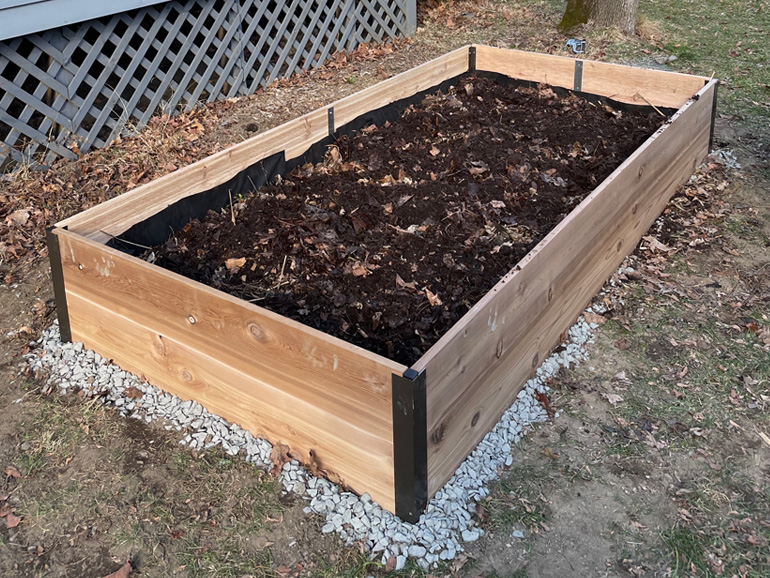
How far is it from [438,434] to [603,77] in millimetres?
3782

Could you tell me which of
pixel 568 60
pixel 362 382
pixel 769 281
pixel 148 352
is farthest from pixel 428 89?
pixel 362 382

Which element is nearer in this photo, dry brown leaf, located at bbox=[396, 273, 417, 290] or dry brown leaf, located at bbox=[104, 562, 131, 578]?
dry brown leaf, located at bbox=[104, 562, 131, 578]

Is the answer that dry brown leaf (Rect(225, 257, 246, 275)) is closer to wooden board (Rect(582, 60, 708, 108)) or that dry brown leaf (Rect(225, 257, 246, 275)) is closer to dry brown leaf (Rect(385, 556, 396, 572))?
dry brown leaf (Rect(385, 556, 396, 572))

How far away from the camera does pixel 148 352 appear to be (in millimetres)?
3162

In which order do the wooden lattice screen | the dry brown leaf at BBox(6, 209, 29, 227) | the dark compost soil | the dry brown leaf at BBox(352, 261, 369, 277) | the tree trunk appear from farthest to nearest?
the tree trunk < the wooden lattice screen < the dry brown leaf at BBox(6, 209, 29, 227) < the dry brown leaf at BBox(352, 261, 369, 277) < the dark compost soil

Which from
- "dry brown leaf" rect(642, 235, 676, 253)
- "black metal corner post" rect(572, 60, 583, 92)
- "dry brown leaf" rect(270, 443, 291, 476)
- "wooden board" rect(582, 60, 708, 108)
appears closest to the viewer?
"dry brown leaf" rect(270, 443, 291, 476)

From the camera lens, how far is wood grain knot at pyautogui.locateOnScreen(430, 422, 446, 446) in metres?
2.44

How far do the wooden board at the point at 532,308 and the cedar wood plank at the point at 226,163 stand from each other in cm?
178

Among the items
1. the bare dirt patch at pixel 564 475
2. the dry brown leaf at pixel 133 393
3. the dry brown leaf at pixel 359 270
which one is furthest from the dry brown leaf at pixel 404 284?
the dry brown leaf at pixel 133 393

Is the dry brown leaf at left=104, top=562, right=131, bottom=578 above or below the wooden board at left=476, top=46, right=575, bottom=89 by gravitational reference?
below

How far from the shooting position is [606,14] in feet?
26.0

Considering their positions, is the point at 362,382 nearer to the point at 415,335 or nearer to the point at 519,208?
the point at 415,335

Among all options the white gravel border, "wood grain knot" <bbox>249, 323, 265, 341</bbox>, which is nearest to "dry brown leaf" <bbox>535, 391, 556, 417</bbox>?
the white gravel border

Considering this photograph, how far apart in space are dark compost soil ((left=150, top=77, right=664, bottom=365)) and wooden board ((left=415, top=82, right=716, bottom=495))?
27 cm
